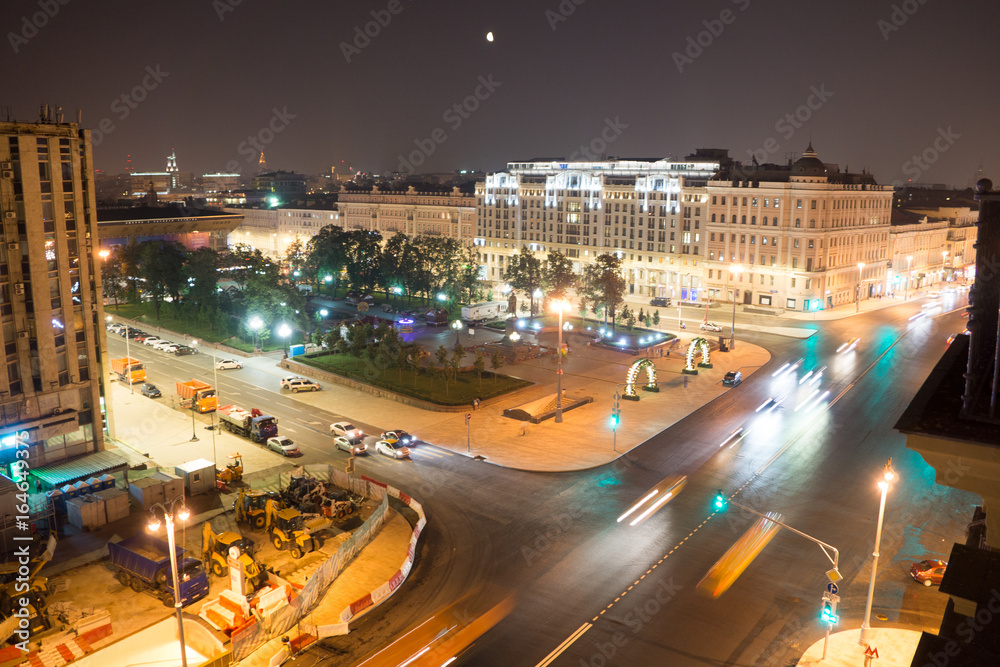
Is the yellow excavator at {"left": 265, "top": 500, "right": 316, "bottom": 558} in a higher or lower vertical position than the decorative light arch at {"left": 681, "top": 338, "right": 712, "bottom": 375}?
lower

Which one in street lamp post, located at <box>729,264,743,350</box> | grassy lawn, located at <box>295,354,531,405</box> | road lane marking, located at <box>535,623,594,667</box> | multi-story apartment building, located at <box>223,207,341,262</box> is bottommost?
road lane marking, located at <box>535,623,594,667</box>

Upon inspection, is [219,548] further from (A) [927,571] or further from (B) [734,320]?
(B) [734,320]

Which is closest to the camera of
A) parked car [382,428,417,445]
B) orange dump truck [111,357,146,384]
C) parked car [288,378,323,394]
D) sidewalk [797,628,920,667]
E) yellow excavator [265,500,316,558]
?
sidewalk [797,628,920,667]

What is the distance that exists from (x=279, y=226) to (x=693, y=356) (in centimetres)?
11844

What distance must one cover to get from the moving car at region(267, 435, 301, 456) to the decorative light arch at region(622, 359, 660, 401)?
22.8 metres

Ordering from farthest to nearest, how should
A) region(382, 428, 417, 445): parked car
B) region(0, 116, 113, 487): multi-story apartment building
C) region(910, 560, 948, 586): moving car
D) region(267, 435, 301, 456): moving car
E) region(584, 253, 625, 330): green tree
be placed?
region(584, 253, 625, 330): green tree
region(382, 428, 417, 445): parked car
region(267, 435, 301, 456): moving car
region(0, 116, 113, 487): multi-story apartment building
region(910, 560, 948, 586): moving car

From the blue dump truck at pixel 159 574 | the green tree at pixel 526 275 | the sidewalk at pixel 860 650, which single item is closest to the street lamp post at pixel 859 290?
the green tree at pixel 526 275

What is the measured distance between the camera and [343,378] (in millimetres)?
56094

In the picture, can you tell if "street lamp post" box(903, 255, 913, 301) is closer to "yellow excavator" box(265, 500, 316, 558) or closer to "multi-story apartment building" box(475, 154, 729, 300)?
"multi-story apartment building" box(475, 154, 729, 300)

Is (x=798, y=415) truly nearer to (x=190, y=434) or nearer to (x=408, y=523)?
(x=408, y=523)

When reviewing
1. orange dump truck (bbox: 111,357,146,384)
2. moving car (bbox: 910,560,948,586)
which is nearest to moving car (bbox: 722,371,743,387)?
moving car (bbox: 910,560,948,586)

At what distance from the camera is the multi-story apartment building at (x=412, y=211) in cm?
12538

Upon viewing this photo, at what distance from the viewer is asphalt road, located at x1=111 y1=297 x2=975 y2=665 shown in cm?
2309

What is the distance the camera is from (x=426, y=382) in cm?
5556
